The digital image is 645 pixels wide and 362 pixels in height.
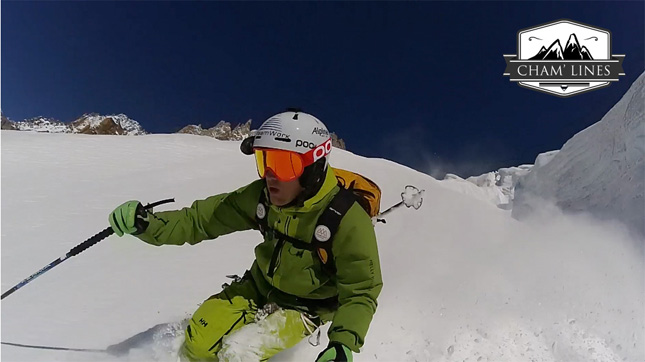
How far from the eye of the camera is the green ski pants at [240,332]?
9.43 ft

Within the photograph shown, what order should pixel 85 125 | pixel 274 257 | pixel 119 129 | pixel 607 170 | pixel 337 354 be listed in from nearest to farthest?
pixel 337 354 → pixel 274 257 → pixel 607 170 → pixel 119 129 → pixel 85 125

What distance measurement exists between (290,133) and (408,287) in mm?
2948

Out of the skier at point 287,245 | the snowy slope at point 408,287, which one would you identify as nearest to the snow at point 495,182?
the snowy slope at point 408,287

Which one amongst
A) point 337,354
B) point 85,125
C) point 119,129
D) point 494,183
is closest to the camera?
point 337,354

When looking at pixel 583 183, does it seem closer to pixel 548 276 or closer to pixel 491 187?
pixel 548 276

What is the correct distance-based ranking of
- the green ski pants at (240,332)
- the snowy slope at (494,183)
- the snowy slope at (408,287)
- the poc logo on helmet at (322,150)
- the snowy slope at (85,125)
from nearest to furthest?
the poc logo on helmet at (322,150), the green ski pants at (240,332), the snowy slope at (408,287), the snowy slope at (494,183), the snowy slope at (85,125)

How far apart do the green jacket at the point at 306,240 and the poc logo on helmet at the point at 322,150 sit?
0.14m

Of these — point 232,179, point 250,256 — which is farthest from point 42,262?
point 232,179

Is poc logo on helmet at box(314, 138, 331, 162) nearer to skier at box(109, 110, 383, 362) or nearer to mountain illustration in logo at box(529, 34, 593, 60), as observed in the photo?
skier at box(109, 110, 383, 362)

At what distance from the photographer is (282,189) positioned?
9.02 feet

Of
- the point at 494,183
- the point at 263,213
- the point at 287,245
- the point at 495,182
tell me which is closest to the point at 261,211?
the point at 263,213

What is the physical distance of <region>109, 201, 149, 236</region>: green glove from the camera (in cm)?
300

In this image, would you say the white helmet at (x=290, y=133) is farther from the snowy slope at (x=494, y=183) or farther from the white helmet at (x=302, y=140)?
the snowy slope at (x=494, y=183)

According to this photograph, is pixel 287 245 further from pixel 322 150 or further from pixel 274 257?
pixel 322 150
